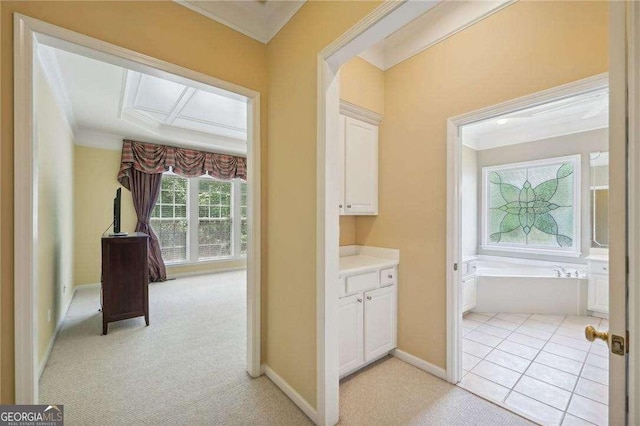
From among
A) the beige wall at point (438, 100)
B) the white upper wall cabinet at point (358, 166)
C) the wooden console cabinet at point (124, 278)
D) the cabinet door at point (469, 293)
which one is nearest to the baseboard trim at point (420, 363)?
the beige wall at point (438, 100)

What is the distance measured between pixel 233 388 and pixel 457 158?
2.53 metres

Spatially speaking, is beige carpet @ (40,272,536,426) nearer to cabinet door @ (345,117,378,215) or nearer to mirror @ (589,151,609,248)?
cabinet door @ (345,117,378,215)

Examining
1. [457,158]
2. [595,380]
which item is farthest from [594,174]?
[457,158]

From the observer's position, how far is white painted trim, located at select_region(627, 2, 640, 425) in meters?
0.65

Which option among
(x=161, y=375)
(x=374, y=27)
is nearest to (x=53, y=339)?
(x=161, y=375)

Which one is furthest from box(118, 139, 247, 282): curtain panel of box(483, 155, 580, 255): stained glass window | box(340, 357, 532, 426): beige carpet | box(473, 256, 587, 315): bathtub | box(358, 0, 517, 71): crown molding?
box(483, 155, 580, 255): stained glass window

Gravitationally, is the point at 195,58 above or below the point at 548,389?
above

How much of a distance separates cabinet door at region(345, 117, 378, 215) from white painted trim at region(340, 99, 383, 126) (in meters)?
0.04

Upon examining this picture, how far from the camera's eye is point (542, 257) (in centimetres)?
438

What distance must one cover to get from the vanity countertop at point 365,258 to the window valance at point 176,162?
4065mm

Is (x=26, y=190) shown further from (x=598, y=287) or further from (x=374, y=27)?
(x=598, y=287)

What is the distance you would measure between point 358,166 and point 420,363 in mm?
1888

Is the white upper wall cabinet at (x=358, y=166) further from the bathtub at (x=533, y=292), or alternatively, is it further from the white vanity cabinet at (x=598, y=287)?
the white vanity cabinet at (x=598, y=287)

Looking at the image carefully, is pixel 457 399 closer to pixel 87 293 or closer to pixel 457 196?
pixel 457 196
